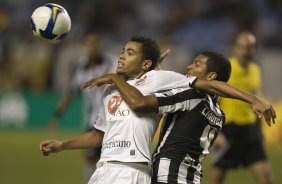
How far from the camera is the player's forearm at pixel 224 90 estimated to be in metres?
5.38

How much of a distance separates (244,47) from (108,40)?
43.6 feet

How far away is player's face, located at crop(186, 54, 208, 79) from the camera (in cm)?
596

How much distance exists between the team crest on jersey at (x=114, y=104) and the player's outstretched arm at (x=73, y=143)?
0.43 m

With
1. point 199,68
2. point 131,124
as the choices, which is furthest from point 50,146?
point 199,68

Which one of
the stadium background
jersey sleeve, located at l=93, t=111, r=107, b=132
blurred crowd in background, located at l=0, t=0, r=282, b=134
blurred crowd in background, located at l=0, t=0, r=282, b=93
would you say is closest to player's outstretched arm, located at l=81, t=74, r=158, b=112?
jersey sleeve, located at l=93, t=111, r=107, b=132

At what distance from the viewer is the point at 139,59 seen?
6.00 meters

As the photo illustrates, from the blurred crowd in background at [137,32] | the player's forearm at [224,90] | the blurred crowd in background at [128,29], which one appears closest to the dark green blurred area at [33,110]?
the blurred crowd in background at [137,32]

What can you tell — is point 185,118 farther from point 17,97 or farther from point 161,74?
point 17,97

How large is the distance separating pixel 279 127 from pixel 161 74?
1405cm

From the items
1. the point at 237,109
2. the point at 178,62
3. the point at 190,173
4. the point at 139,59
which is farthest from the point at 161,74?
the point at 178,62

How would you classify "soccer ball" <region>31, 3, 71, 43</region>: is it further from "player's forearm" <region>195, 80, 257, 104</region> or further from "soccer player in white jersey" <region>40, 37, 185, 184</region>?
"player's forearm" <region>195, 80, 257, 104</region>

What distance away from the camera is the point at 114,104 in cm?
595

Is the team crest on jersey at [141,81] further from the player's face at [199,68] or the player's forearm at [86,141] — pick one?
the player's forearm at [86,141]

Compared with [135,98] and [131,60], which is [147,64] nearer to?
[131,60]
